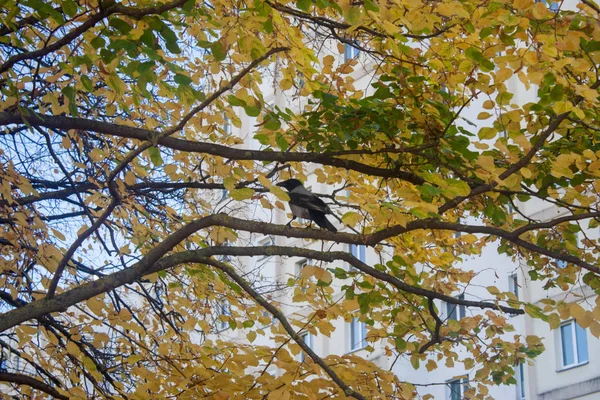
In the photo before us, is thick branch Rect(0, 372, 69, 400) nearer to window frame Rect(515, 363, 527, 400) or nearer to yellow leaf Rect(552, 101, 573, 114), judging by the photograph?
yellow leaf Rect(552, 101, 573, 114)

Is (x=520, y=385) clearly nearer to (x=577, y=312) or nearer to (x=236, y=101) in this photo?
(x=577, y=312)

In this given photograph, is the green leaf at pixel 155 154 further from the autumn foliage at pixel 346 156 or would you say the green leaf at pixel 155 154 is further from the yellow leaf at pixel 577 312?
the yellow leaf at pixel 577 312

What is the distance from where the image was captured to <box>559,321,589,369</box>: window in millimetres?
13406

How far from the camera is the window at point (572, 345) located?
13.4m

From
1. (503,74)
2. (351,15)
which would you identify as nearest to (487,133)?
(503,74)

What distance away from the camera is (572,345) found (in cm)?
1363

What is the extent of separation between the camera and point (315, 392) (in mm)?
4949

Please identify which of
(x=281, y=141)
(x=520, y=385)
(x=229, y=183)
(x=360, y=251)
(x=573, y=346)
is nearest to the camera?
(x=229, y=183)

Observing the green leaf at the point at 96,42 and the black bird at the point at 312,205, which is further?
the black bird at the point at 312,205

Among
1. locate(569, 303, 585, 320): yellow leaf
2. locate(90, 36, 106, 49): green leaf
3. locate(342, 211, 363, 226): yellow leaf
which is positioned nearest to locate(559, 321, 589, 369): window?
locate(569, 303, 585, 320): yellow leaf

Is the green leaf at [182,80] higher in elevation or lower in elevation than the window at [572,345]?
lower

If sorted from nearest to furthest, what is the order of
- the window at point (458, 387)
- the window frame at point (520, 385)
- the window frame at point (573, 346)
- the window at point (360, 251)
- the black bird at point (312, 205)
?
the black bird at point (312, 205), the window at point (458, 387), the window frame at point (573, 346), the window frame at point (520, 385), the window at point (360, 251)

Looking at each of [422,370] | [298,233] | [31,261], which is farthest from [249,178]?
[422,370]

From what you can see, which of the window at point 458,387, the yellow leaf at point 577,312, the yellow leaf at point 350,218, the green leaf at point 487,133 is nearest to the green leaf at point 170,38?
the yellow leaf at point 350,218
